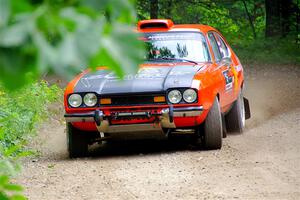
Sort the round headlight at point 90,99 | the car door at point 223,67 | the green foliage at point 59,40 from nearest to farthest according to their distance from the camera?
the green foliage at point 59,40, the round headlight at point 90,99, the car door at point 223,67

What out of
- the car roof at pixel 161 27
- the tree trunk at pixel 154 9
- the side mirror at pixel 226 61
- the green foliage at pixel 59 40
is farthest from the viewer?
the tree trunk at pixel 154 9

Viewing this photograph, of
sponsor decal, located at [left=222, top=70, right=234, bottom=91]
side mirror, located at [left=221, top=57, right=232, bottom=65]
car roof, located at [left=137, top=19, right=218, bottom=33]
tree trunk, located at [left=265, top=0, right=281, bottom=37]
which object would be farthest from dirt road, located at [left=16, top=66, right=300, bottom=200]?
tree trunk, located at [left=265, top=0, right=281, bottom=37]

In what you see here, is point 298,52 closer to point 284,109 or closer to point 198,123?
point 284,109

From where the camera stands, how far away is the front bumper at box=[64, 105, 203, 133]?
371 inches

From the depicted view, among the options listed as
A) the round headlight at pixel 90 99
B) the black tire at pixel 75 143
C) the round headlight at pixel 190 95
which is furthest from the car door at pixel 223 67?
the black tire at pixel 75 143

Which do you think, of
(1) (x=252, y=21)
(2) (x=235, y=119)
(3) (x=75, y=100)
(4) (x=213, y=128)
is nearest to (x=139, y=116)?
(3) (x=75, y=100)

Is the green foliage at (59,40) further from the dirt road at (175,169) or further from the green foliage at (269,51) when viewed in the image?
the green foliage at (269,51)

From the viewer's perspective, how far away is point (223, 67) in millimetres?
10781

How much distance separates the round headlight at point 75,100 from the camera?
960 cm

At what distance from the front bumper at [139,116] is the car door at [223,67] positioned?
1.03 m

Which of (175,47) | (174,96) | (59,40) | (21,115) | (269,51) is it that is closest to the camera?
(59,40)

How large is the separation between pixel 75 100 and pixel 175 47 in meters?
1.81

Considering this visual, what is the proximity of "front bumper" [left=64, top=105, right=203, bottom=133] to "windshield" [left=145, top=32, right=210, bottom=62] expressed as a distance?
133 centimetres

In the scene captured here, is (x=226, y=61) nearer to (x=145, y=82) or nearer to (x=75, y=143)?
(x=145, y=82)
